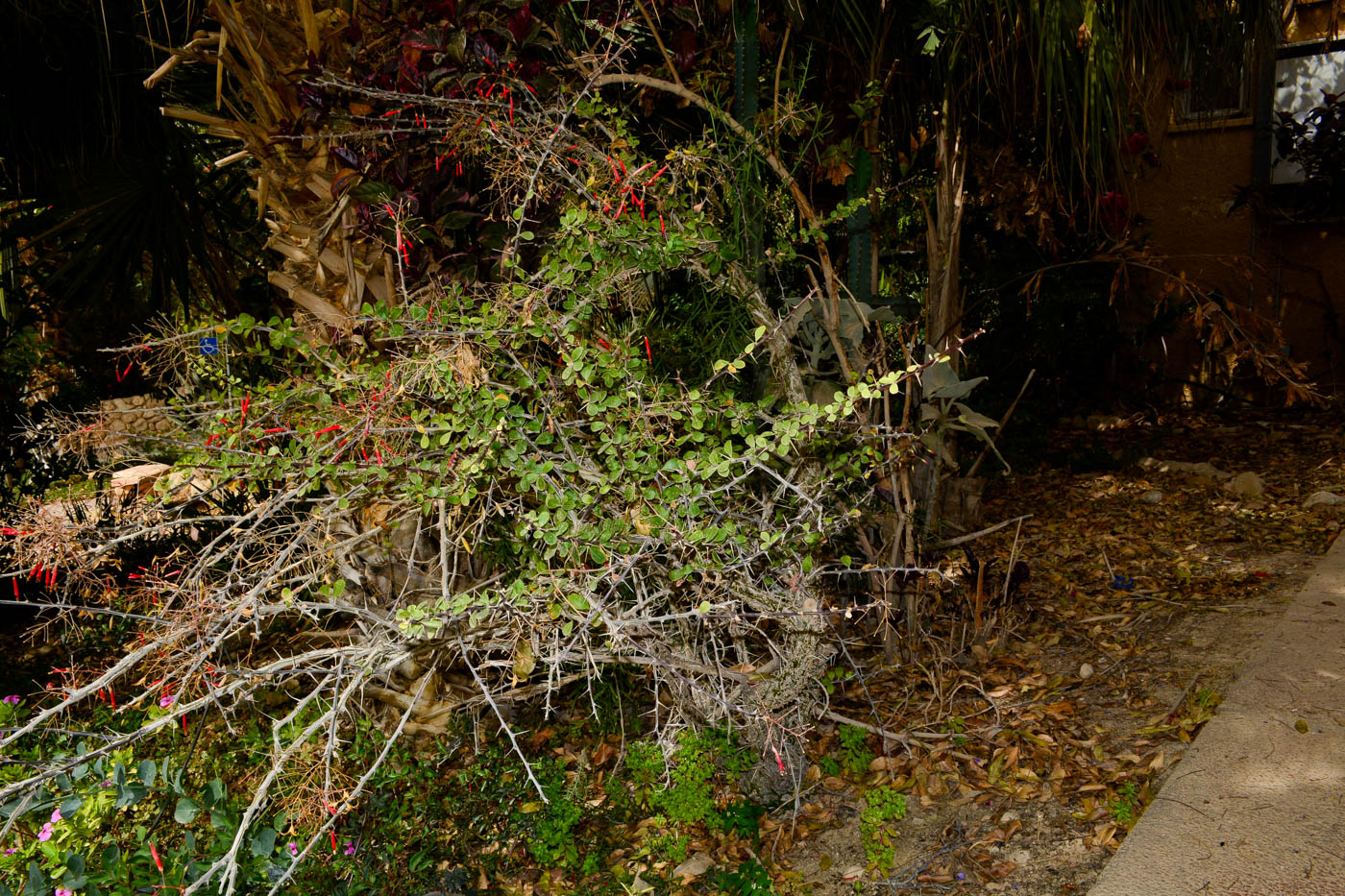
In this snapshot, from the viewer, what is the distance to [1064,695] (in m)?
3.33

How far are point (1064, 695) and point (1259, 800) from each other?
2.74ft

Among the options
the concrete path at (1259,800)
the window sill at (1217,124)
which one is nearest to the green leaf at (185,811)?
the concrete path at (1259,800)

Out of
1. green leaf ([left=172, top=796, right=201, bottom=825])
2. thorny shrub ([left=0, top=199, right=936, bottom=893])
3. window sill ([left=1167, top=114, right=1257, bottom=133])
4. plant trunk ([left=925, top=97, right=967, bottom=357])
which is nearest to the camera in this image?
green leaf ([left=172, top=796, right=201, bottom=825])

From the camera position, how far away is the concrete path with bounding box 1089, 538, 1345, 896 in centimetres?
225

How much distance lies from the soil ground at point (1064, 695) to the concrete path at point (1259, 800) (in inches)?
4.3

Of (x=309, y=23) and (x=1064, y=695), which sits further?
(x=1064, y=695)

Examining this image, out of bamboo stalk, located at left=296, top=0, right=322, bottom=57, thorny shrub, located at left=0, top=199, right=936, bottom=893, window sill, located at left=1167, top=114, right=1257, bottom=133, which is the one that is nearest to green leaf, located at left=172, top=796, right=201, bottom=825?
thorny shrub, located at left=0, top=199, right=936, bottom=893

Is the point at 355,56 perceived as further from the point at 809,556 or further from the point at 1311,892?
the point at 1311,892

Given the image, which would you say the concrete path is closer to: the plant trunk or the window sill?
the plant trunk

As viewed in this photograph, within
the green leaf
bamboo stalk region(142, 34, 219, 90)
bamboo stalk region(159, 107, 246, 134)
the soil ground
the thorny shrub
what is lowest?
the soil ground

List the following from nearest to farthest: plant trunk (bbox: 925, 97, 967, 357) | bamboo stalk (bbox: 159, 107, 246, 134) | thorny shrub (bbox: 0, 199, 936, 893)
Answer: thorny shrub (bbox: 0, 199, 936, 893)
bamboo stalk (bbox: 159, 107, 246, 134)
plant trunk (bbox: 925, 97, 967, 357)

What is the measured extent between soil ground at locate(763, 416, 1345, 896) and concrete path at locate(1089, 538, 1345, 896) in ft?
0.36

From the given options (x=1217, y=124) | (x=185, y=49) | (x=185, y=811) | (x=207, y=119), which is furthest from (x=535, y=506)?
(x=1217, y=124)

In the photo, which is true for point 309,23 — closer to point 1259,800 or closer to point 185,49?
point 185,49
